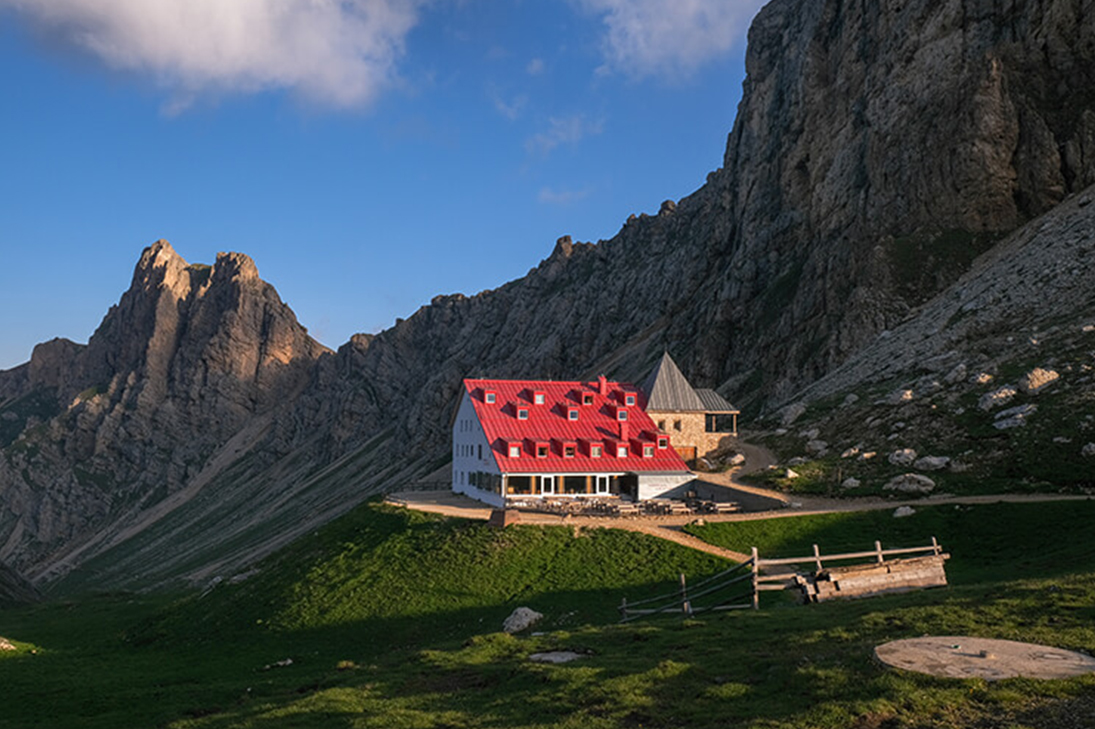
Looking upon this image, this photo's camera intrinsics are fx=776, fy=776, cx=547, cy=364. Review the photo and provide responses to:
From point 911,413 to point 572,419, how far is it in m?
28.6

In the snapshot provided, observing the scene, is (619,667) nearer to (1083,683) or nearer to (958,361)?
(1083,683)

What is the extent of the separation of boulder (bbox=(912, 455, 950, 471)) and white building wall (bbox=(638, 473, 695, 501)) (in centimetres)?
1806

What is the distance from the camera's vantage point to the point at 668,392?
3007 inches

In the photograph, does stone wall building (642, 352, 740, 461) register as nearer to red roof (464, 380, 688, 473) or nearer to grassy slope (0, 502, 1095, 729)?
red roof (464, 380, 688, 473)

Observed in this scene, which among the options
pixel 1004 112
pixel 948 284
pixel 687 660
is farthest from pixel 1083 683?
pixel 1004 112

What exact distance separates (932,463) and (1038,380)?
11.5 m

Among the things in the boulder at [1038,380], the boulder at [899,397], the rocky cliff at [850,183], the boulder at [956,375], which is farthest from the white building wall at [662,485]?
the rocky cliff at [850,183]

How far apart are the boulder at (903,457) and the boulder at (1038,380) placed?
32.7 ft

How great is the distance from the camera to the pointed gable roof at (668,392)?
7544cm

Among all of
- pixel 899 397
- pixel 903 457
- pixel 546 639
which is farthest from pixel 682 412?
pixel 546 639

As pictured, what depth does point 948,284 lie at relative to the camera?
9669 cm

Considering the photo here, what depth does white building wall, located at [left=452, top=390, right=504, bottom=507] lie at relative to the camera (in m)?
66.7

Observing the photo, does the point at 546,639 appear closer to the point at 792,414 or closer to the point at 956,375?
the point at 956,375

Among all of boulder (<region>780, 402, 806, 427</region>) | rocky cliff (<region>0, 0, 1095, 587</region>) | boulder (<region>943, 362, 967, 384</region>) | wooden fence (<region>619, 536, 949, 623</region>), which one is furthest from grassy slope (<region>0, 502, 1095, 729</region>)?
rocky cliff (<region>0, 0, 1095, 587</region>)
